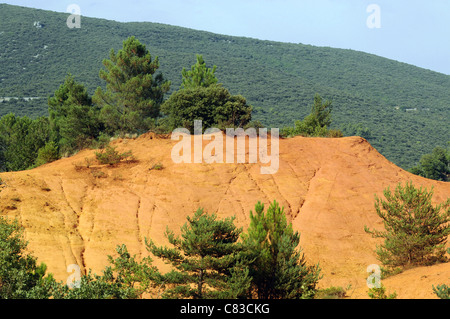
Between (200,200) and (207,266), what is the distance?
856 centimetres

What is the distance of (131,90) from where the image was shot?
42750 millimetres

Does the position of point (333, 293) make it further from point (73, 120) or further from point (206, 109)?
point (73, 120)

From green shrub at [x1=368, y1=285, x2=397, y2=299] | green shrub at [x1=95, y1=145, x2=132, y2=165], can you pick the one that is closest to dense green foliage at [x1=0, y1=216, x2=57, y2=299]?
green shrub at [x1=368, y1=285, x2=397, y2=299]

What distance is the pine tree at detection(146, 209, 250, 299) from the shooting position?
54.3ft

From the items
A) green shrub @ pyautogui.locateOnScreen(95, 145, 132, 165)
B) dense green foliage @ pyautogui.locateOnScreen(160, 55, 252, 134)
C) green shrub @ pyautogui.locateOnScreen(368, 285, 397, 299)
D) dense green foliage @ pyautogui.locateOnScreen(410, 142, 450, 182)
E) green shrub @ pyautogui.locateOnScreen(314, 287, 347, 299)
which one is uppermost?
dense green foliage @ pyautogui.locateOnScreen(160, 55, 252, 134)

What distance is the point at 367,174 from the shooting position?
29656 mm

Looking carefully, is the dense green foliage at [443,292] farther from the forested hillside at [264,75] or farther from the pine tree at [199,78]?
the forested hillside at [264,75]

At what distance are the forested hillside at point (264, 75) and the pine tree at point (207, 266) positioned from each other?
205ft

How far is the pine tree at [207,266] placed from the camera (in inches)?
652

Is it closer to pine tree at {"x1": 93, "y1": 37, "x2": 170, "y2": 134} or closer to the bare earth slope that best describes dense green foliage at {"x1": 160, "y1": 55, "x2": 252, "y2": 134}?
the bare earth slope

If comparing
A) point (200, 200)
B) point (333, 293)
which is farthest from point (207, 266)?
point (200, 200)

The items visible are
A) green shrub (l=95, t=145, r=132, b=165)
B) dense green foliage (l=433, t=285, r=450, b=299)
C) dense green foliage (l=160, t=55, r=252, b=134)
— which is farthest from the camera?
dense green foliage (l=160, t=55, r=252, b=134)

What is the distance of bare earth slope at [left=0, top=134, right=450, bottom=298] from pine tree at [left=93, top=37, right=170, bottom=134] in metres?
10.7

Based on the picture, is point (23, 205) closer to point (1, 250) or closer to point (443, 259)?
point (1, 250)
